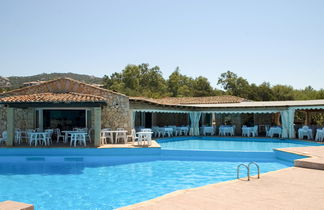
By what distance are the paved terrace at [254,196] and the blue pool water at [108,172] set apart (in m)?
2.21

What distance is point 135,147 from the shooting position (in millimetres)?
14484

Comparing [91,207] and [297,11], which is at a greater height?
[297,11]

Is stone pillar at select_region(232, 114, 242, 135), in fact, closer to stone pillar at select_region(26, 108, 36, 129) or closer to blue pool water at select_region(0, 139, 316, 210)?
blue pool water at select_region(0, 139, 316, 210)

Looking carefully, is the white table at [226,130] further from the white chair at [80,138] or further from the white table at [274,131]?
the white chair at [80,138]

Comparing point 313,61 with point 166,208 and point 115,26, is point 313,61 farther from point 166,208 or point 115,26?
point 166,208

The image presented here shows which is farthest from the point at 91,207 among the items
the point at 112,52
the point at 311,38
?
the point at 112,52

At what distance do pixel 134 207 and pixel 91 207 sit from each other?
2.54 metres

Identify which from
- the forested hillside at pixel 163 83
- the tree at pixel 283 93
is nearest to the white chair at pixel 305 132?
the tree at pixel 283 93

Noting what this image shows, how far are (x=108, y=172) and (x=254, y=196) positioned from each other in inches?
263

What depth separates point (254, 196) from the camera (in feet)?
19.7

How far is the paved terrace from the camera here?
5328mm

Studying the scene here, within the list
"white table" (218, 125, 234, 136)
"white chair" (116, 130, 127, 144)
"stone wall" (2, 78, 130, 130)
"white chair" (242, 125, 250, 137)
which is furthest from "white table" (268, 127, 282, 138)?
"white chair" (116, 130, 127, 144)

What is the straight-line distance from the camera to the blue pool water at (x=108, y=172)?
821 cm

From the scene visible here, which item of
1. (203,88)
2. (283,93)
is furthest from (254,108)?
(203,88)
